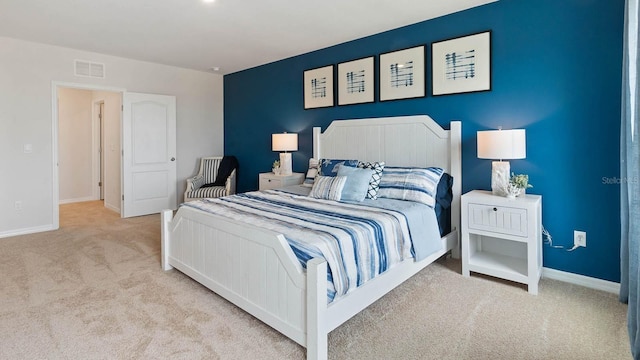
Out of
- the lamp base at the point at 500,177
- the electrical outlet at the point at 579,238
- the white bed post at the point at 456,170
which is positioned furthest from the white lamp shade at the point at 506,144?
the electrical outlet at the point at 579,238

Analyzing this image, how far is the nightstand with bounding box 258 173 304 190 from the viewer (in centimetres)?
446

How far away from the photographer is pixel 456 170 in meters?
3.29

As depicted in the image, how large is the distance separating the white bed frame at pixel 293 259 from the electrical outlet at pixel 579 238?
918 mm

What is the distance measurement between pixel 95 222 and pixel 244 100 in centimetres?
285

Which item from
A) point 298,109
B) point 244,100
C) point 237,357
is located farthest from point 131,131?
point 237,357

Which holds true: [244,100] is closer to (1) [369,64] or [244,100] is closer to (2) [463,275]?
(1) [369,64]

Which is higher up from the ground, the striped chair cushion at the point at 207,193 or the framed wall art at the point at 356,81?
the framed wall art at the point at 356,81

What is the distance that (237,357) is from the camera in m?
1.82

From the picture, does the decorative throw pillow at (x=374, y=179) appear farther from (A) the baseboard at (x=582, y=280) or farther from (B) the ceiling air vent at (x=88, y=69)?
(B) the ceiling air vent at (x=88, y=69)

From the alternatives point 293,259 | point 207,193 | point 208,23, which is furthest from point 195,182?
point 293,259

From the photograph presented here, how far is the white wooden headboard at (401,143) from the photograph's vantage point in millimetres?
3316

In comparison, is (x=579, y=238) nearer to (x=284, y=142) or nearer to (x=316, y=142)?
(x=316, y=142)

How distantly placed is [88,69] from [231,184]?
2.48 m

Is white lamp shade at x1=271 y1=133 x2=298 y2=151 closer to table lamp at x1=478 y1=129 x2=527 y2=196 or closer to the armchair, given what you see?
the armchair
